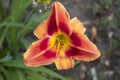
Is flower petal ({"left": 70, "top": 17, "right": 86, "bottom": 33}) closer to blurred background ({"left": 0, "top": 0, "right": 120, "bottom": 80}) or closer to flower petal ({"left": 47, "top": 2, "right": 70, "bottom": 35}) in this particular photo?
flower petal ({"left": 47, "top": 2, "right": 70, "bottom": 35})

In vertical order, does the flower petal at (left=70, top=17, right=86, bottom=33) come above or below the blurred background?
above

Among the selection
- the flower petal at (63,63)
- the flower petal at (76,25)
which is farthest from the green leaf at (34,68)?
the flower petal at (76,25)

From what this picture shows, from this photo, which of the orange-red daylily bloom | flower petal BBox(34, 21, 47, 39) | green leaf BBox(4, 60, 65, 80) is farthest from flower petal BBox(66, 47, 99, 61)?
green leaf BBox(4, 60, 65, 80)

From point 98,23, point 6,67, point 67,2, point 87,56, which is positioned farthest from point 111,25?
point 87,56

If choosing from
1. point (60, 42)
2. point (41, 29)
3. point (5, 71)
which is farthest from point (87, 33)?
point (41, 29)

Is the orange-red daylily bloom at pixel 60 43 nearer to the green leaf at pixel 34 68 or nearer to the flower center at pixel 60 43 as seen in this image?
the flower center at pixel 60 43

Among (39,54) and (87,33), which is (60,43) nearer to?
(39,54)
